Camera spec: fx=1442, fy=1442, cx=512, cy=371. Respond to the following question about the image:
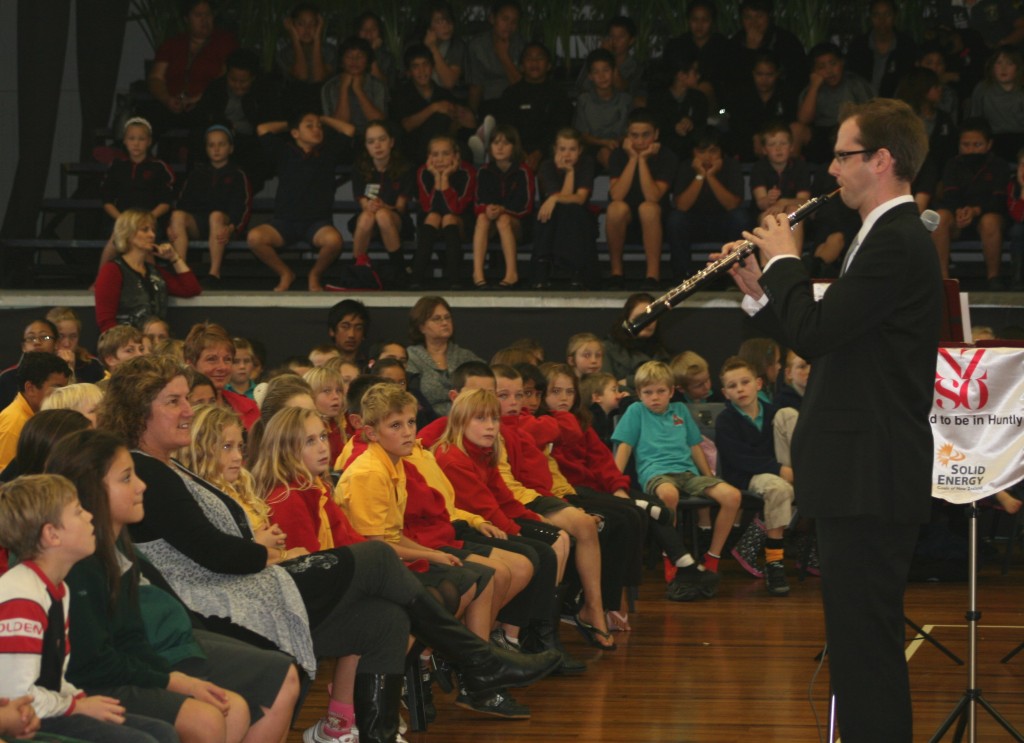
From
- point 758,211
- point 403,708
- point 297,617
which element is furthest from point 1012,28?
point 297,617

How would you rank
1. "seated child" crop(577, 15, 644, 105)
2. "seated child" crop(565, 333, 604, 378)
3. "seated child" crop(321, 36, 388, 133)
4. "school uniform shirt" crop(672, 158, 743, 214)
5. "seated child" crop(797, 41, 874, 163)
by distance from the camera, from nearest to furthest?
1. "seated child" crop(565, 333, 604, 378)
2. "school uniform shirt" crop(672, 158, 743, 214)
3. "seated child" crop(797, 41, 874, 163)
4. "seated child" crop(321, 36, 388, 133)
5. "seated child" crop(577, 15, 644, 105)

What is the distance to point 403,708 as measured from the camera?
15.2 ft

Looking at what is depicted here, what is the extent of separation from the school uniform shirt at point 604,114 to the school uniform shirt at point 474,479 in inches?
185

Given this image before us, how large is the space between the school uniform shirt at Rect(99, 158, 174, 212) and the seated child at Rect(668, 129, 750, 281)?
3222 millimetres

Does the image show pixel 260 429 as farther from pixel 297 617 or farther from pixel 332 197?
pixel 332 197

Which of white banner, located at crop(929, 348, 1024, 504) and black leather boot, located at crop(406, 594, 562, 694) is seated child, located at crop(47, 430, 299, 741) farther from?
white banner, located at crop(929, 348, 1024, 504)

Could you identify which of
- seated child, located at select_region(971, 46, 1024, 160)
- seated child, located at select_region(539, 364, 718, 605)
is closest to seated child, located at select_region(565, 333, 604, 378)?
seated child, located at select_region(539, 364, 718, 605)

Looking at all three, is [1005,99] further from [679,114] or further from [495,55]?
[495,55]

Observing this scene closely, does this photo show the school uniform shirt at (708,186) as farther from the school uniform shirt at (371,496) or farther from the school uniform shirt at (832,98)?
the school uniform shirt at (371,496)

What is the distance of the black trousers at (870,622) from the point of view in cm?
305

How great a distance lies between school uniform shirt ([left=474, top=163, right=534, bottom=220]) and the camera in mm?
8867

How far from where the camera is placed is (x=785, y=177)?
351 inches

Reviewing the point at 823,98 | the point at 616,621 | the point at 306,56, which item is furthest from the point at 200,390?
the point at 823,98

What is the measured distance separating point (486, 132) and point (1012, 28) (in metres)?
4.09
